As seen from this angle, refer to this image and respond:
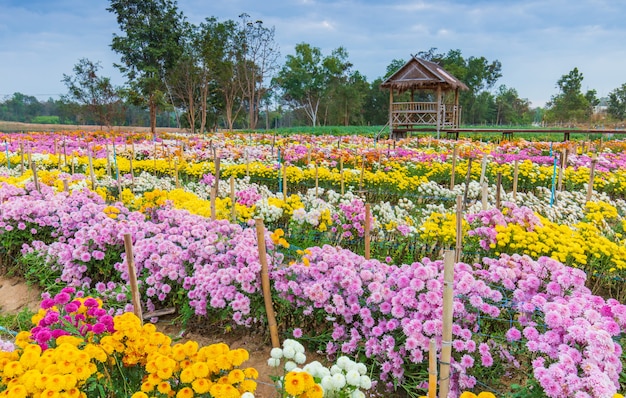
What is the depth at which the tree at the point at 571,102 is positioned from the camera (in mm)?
58375

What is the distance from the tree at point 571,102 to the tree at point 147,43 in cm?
4816

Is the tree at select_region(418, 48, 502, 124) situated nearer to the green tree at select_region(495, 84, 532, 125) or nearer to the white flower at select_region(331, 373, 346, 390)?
the green tree at select_region(495, 84, 532, 125)

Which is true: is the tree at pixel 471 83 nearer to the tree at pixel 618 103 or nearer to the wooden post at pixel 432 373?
the tree at pixel 618 103

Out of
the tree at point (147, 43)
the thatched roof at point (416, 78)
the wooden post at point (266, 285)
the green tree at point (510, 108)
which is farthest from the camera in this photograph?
the green tree at point (510, 108)

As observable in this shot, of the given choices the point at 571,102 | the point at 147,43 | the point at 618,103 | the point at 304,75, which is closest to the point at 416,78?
the point at 147,43

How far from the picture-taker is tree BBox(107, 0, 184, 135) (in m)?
35.3

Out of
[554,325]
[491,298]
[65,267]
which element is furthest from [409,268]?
[65,267]

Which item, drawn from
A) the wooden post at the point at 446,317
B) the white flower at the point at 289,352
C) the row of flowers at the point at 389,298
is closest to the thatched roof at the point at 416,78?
the row of flowers at the point at 389,298

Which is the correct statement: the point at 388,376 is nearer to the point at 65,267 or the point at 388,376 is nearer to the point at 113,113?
the point at 65,267

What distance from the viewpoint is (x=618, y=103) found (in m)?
63.1

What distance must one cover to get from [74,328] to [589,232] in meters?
4.67

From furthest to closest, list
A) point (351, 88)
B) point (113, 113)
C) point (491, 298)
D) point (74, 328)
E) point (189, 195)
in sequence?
point (351, 88)
point (113, 113)
point (189, 195)
point (491, 298)
point (74, 328)

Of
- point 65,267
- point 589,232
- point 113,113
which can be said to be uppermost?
point 113,113

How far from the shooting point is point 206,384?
85.6 inches
